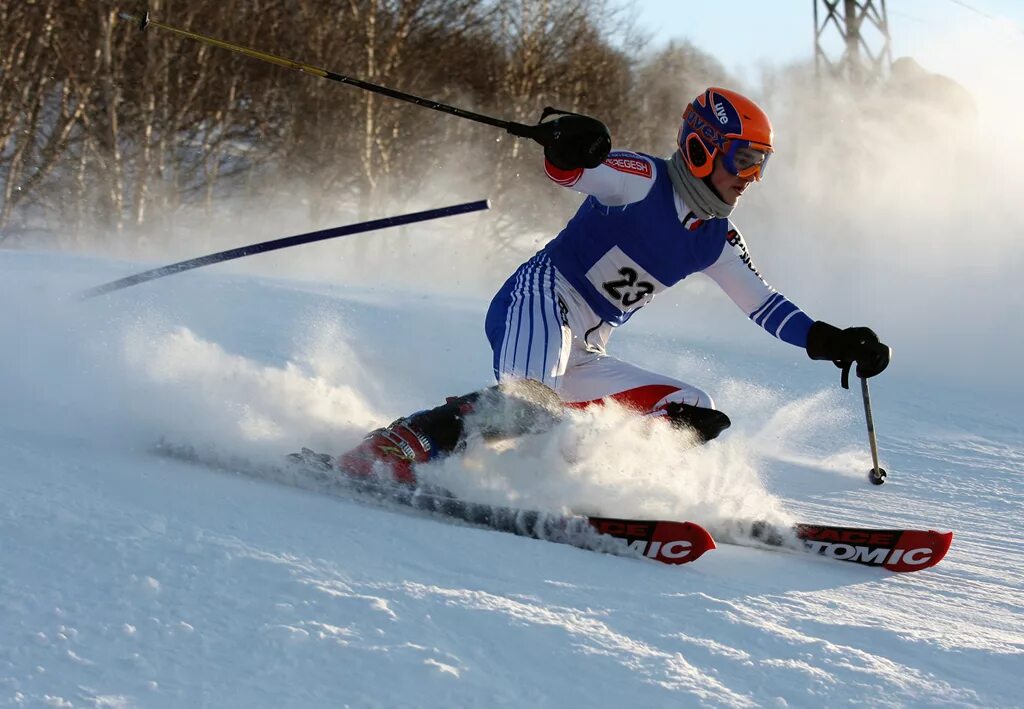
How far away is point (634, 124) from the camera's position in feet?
103

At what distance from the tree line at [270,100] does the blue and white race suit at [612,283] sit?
53.4 ft

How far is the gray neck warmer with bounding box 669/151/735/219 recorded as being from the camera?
4113 mm

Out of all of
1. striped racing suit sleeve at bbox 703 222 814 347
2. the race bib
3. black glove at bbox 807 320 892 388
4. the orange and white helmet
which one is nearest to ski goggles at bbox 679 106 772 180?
the orange and white helmet

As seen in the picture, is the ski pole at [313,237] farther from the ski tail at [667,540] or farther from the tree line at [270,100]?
the tree line at [270,100]

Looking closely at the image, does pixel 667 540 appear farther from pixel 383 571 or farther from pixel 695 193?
pixel 695 193

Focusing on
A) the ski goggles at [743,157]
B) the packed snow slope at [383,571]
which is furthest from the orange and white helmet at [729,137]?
the packed snow slope at [383,571]

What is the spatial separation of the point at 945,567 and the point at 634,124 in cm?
2850

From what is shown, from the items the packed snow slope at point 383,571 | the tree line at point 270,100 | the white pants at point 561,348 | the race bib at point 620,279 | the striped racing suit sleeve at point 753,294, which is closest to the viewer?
the packed snow slope at point 383,571

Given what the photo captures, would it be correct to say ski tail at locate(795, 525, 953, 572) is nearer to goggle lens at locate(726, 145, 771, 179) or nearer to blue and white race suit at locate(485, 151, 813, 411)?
blue and white race suit at locate(485, 151, 813, 411)

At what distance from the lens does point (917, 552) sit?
3.73 metres

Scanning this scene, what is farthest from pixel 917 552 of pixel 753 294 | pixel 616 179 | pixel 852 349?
pixel 616 179

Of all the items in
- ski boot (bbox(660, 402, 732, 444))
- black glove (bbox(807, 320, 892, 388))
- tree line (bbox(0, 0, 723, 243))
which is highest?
tree line (bbox(0, 0, 723, 243))

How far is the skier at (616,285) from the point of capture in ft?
12.6

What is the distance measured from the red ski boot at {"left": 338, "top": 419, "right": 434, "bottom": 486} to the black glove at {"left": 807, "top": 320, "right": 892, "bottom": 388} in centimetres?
149
